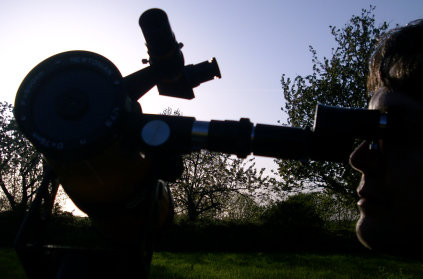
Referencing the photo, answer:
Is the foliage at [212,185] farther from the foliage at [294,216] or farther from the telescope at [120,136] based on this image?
the telescope at [120,136]

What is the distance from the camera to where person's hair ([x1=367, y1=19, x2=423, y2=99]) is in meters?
2.10

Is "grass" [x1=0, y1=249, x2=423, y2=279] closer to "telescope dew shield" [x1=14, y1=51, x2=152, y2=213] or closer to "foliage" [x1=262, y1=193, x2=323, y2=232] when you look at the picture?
"foliage" [x1=262, y1=193, x2=323, y2=232]

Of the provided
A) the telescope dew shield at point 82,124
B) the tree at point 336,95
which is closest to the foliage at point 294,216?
the tree at point 336,95

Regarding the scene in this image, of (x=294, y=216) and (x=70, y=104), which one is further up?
(x=294, y=216)

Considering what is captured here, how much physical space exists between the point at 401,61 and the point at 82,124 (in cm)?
200

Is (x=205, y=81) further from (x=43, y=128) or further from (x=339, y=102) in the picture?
(x=339, y=102)

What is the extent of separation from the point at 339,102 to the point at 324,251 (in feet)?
30.6

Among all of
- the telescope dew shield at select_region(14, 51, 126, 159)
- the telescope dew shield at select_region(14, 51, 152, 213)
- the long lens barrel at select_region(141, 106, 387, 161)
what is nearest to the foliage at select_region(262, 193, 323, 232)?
the long lens barrel at select_region(141, 106, 387, 161)

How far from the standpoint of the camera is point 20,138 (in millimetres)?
36719

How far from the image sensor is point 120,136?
1.55 metres

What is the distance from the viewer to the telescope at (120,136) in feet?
4.84

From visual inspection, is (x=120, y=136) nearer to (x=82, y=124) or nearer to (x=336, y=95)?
(x=82, y=124)

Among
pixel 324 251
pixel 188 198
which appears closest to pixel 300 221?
pixel 324 251

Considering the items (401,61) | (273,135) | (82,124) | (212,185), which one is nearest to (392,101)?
(401,61)
